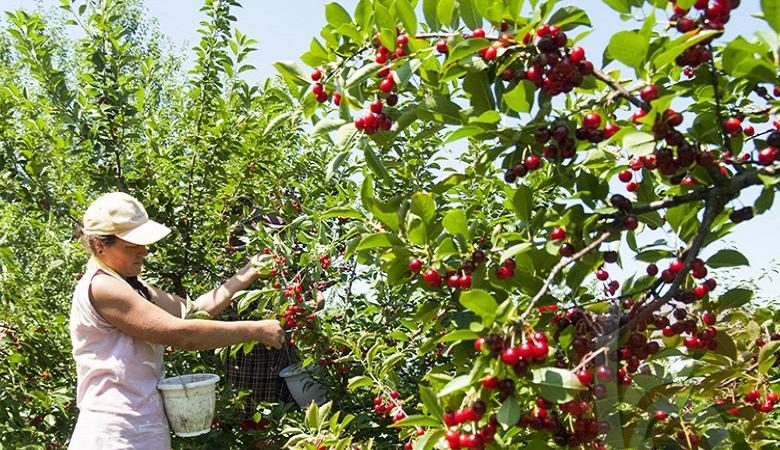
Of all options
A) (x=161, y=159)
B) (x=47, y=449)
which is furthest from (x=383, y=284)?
(x=47, y=449)

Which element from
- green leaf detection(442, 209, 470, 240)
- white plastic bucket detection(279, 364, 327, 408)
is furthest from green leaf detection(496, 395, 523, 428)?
white plastic bucket detection(279, 364, 327, 408)

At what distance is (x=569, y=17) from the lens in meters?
1.43

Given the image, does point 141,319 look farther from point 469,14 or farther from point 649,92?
point 649,92

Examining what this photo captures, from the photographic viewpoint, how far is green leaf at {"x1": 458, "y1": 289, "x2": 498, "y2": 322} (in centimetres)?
129

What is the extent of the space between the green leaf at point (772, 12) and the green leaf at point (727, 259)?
55 cm

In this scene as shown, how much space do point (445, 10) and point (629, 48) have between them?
38cm

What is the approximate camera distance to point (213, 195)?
4129 millimetres

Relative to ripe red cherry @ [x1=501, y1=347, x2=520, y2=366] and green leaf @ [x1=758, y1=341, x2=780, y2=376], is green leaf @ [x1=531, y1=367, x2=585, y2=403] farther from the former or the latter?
green leaf @ [x1=758, y1=341, x2=780, y2=376]

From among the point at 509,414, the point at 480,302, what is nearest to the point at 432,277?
the point at 480,302

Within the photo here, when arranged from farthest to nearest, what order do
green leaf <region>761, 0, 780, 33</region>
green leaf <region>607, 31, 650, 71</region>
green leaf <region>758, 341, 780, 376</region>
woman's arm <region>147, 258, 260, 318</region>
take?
woman's arm <region>147, 258, 260, 318</region>, green leaf <region>758, 341, 780, 376</region>, green leaf <region>607, 31, 650, 71</region>, green leaf <region>761, 0, 780, 33</region>

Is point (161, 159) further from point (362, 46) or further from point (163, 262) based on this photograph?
point (362, 46)

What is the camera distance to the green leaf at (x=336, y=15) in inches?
63.0

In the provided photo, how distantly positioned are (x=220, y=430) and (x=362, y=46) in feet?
8.74

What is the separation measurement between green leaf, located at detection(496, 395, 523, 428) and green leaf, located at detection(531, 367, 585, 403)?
6cm
